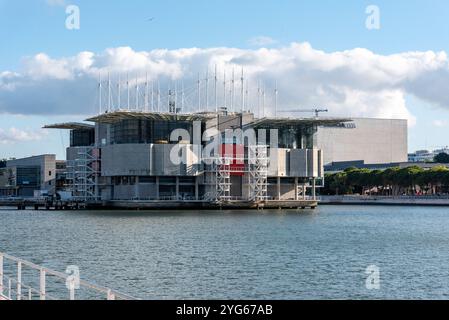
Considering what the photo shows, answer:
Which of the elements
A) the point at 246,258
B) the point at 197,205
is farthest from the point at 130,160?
the point at 246,258

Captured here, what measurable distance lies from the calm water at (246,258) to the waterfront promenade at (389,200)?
94.1 meters

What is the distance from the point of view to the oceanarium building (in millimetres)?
141125

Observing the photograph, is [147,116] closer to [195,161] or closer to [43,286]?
[195,161]

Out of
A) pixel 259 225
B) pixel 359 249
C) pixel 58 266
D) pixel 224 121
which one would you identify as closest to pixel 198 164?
pixel 224 121

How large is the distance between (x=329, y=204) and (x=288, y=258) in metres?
145

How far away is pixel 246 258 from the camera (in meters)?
50.2

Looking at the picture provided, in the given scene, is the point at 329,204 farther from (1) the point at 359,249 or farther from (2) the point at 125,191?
(1) the point at 359,249

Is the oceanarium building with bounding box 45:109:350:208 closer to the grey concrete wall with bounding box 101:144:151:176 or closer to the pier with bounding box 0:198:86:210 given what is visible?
the grey concrete wall with bounding box 101:144:151:176

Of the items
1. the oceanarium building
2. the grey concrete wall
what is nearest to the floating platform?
the oceanarium building

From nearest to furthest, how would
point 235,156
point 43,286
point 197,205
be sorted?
1. point 43,286
2. point 235,156
3. point 197,205

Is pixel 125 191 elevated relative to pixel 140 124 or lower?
lower

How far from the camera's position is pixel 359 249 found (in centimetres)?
5722

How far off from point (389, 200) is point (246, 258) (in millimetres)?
137708

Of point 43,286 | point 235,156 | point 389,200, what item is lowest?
point 389,200
